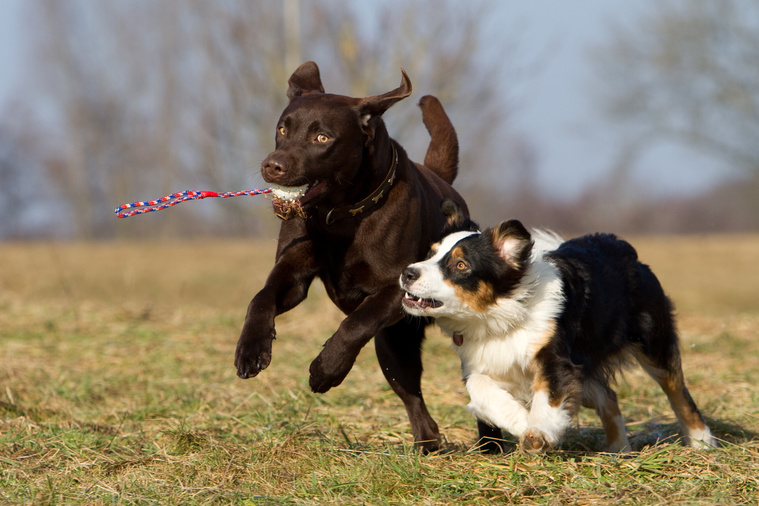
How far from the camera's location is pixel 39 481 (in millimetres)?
3797

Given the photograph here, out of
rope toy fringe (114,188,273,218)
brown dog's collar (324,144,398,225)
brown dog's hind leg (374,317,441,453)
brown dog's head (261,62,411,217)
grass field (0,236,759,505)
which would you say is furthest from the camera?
brown dog's hind leg (374,317,441,453)

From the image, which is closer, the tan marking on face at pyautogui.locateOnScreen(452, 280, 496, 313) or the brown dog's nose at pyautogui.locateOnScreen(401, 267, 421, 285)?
the brown dog's nose at pyautogui.locateOnScreen(401, 267, 421, 285)

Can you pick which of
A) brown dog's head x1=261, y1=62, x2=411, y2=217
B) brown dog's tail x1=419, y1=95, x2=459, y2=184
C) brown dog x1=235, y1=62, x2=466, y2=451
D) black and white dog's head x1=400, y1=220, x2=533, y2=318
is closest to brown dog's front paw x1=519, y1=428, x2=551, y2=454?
black and white dog's head x1=400, y1=220, x2=533, y2=318

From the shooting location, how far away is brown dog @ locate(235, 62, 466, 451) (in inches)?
155

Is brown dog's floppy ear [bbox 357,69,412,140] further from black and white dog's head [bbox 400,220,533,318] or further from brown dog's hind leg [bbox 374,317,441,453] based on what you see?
brown dog's hind leg [bbox 374,317,441,453]

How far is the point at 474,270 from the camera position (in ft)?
13.5

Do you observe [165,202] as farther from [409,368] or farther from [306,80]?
[409,368]

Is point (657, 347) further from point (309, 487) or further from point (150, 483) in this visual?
point (150, 483)

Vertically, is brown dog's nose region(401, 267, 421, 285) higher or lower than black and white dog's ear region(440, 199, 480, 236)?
lower

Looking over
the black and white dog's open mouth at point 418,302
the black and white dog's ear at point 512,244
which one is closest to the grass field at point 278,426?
the black and white dog's open mouth at point 418,302

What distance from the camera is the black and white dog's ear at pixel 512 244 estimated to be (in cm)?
411

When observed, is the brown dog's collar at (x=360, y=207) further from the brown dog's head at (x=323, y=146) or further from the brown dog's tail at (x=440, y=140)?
the brown dog's tail at (x=440, y=140)

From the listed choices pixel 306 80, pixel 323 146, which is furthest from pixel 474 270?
pixel 306 80

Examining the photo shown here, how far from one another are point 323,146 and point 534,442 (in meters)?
1.70
